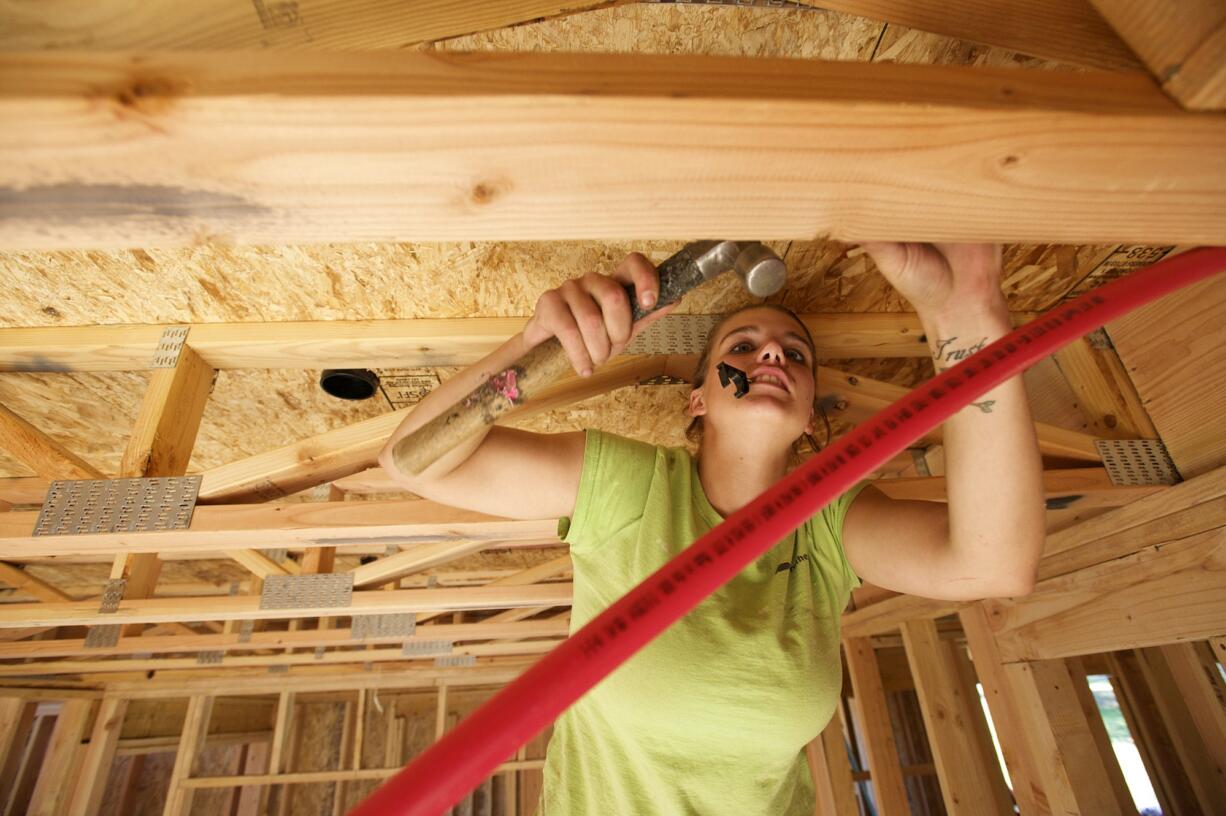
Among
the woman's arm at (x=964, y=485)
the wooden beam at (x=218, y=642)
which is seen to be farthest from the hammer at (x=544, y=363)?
the wooden beam at (x=218, y=642)

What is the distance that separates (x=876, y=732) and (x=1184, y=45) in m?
3.40

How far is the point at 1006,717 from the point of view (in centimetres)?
206

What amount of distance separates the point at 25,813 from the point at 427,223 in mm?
7813

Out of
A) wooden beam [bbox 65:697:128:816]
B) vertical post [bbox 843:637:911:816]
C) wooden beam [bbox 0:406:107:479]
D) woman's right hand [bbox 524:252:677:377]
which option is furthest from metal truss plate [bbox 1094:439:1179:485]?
wooden beam [bbox 65:697:128:816]

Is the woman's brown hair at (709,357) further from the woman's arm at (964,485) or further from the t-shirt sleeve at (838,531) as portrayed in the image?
the woman's arm at (964,485)

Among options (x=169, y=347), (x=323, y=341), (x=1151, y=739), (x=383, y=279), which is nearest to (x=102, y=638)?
(x=169, y=347)

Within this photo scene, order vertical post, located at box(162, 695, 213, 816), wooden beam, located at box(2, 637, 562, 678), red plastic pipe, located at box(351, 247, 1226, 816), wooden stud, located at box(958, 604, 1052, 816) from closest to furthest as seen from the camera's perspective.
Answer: red plastic pipe, located at box(351, 247, 1226, 816)
wooden stud, located at box(958, 604, 1052, 816)
wooden beam, located at box(2, 637, 562, 678)
vertical post, located at box(162, 695, 213, 816)

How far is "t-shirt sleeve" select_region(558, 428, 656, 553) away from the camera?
1.04m

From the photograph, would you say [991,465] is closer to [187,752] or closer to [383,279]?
[383,279]

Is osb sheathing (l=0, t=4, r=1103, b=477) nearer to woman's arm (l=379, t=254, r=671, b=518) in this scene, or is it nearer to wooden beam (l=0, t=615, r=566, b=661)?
woman's arm (l=379, t=254, r=671, b=518)

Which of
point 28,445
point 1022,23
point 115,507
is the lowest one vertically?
point 115,507

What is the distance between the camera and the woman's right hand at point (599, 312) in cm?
75

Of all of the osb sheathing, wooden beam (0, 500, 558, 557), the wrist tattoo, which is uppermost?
the osb sheathing

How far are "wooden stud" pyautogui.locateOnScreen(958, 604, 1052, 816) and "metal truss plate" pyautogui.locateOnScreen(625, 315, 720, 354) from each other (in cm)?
151
